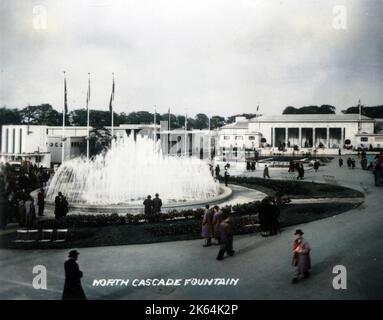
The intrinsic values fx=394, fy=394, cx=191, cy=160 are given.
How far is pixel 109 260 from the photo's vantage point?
10734 millimetres

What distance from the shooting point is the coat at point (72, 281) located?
27.9 feet

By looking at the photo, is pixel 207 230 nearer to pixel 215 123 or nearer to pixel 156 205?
pixel 156 205

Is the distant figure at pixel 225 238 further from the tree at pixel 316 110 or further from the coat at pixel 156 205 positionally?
the tree at pixel 316 110

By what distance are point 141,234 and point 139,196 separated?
6.18m

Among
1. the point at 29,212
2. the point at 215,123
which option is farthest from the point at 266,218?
the point at 215,123

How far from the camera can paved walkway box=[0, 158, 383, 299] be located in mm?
9305

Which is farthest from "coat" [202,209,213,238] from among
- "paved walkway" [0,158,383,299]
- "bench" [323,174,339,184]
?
"bench" [323,174,339,184]

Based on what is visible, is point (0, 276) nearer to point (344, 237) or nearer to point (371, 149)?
point (344, 237)

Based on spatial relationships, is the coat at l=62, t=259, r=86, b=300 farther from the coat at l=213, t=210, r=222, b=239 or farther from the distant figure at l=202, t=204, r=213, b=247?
the coat at l=213, t=210, r=222, b=239

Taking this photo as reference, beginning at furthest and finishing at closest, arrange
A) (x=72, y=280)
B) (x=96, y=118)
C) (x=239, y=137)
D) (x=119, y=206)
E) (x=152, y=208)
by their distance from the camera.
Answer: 1. (x=239, y=137)
2. (x=96, y=118)
3. (x=119, y=206)
4. (x=152, y=208)
5. (x=72, y=280)

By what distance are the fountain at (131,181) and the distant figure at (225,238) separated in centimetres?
625

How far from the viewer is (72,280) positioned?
A: 28.1ft

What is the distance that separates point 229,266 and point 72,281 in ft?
12.8

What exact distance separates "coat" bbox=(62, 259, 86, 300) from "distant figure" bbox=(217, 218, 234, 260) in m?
3.76
